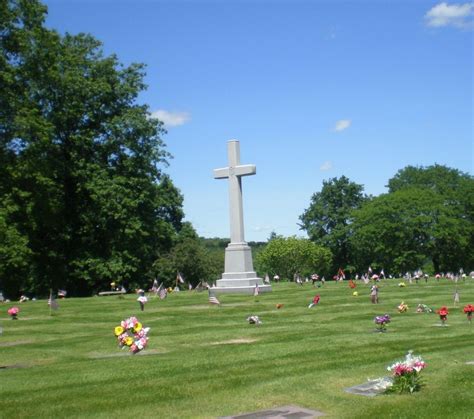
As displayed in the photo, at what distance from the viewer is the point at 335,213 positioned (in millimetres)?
98375

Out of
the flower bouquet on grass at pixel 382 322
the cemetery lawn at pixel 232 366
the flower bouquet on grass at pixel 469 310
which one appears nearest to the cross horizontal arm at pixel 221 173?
the cemetery lawn at pixel 232 366

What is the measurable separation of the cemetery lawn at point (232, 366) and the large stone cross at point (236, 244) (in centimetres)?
1713

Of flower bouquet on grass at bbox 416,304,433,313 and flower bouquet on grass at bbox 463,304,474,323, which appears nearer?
flower bouquet on grass at bbox 463,304,474,323

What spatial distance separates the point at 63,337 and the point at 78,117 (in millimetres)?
33367

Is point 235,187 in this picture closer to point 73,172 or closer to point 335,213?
point 73,172

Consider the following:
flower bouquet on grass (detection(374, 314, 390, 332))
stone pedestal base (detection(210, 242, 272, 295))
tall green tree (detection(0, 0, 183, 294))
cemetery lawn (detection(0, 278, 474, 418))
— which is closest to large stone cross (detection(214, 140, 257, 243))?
stone pedestal base (detection(210, 242, 272, 295))

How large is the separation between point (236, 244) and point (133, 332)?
29.6 m

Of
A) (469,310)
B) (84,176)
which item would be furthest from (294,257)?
(469,310)

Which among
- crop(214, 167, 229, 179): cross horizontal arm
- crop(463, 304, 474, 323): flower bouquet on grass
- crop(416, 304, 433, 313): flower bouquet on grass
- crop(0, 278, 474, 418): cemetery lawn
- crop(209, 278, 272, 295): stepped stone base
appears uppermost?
crop(214, 167, 229, 179): cross horizontal arm

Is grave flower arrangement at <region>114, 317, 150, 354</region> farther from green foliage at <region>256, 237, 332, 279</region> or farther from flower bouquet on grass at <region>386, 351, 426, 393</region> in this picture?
green foliage at <region>256, 237, 332, 279</region>

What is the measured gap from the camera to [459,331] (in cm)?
1897

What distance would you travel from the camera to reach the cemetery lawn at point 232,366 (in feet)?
33.6

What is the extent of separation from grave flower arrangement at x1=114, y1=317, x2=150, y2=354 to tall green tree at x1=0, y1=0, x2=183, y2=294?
30.9 m

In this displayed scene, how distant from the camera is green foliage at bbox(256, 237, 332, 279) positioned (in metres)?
94.4
